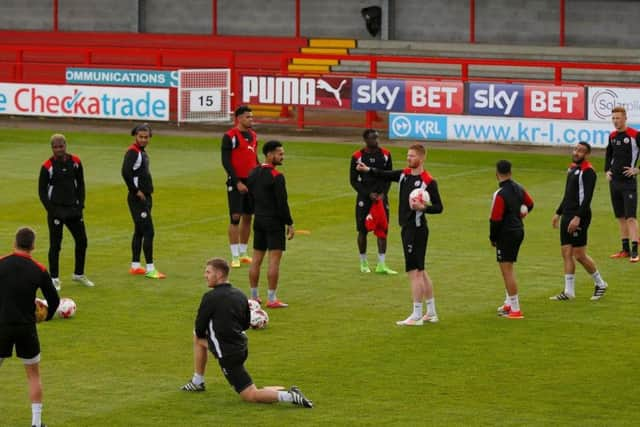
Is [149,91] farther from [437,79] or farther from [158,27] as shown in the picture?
[158,27]

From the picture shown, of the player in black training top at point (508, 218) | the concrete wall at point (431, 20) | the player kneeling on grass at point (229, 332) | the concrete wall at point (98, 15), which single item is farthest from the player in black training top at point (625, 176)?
the concrete wall at point (98, 15)

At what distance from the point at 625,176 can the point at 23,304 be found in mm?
12663

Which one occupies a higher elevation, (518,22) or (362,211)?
(518,22)

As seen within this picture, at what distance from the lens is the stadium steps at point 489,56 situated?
46.8 meters

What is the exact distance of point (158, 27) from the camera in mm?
58562

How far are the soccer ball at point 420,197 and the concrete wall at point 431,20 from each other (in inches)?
1416

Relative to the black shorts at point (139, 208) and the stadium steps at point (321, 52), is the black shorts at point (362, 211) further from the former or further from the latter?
the stadium steps at point (321, 52)

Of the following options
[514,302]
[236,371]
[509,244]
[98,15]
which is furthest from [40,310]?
[98,15]

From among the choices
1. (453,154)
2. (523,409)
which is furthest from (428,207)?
(453,154)

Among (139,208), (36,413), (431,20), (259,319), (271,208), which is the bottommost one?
(36,413)

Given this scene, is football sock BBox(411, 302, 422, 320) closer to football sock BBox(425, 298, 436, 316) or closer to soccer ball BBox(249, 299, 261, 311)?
football sock BBox(425, 298, 436, 316)

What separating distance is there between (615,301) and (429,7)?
35212 millimetres

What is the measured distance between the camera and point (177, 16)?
58312mm

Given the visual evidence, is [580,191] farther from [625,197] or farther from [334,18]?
[334,18]
